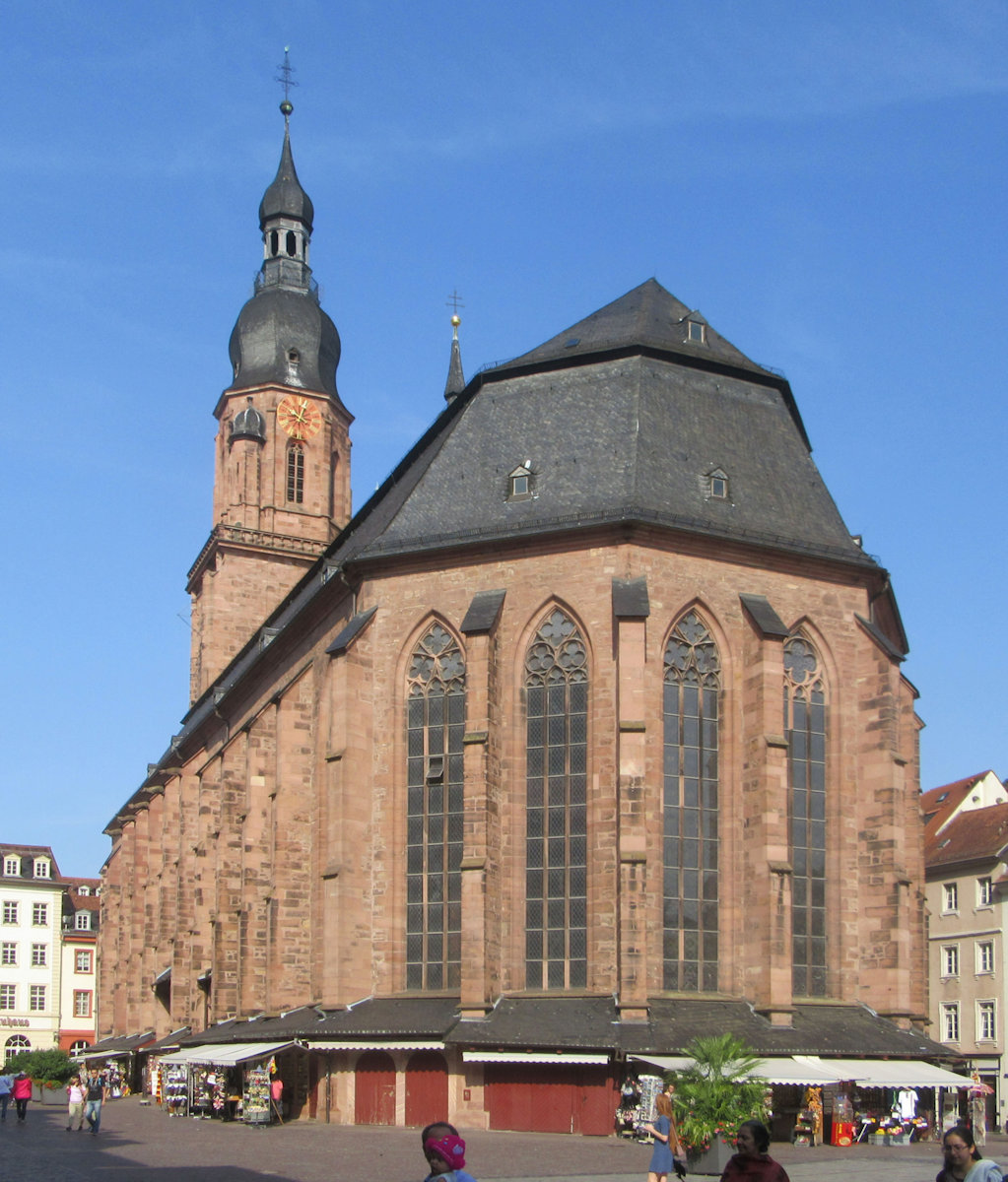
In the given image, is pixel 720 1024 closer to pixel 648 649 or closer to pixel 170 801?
pixel 648 649

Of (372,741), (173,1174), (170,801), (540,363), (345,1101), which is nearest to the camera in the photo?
(173,1174)

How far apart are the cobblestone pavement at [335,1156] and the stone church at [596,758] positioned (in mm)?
2372

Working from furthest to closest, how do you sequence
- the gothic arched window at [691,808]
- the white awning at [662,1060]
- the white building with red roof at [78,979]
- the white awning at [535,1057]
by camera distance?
the white building with red roof at [78,979]
the gothic arched window at [691,808]
the white awning at [535,1057]
the white awning at [662,1060]

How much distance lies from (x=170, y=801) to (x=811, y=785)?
112ft

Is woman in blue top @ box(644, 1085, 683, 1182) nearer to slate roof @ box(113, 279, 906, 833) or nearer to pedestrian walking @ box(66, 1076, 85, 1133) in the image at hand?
slate roof @ box(113, 279, 906, 833)

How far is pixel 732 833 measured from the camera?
32250 millimetres

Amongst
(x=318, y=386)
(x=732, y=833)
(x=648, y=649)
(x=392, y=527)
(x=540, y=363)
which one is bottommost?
(x=732, y=833)

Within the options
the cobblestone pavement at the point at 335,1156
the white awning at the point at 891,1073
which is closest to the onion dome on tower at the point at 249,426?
the cobblestone pavement at the point at 335,1156

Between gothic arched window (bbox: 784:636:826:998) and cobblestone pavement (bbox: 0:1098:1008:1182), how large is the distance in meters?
4.37

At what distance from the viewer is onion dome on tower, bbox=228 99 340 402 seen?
64625 millimetres

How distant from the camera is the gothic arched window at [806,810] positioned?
32875 millimetres

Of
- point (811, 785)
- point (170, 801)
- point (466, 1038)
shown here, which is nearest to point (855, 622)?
point (811, 785)

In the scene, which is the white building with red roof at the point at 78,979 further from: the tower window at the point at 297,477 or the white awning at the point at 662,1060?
the white awning at the point at 662,1060

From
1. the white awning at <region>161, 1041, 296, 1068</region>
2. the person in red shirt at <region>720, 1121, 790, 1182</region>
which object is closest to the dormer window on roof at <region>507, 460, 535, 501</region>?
the white awning at <region>161, 1041, 296, 1068</region>
